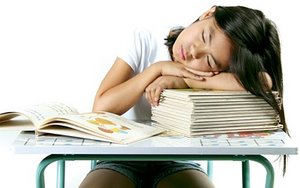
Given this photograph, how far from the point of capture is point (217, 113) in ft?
4.67

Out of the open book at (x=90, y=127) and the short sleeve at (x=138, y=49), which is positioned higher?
the short sleeve at (x=138, y=49)

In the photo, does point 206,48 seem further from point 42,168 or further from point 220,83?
point 42,168

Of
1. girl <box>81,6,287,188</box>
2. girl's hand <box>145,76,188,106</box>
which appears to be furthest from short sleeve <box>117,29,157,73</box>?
girl's hand <box>145,76,188,106</box>

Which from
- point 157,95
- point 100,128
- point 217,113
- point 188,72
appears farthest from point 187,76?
point 100,128

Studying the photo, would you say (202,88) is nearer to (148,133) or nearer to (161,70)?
(161,70)

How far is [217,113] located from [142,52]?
1.76ft

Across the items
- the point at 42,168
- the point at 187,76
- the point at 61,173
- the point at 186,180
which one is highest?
the point at 187,76

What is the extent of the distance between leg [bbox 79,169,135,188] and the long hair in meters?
0.39

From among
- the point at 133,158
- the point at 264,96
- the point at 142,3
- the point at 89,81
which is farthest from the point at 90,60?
the point at 133,158

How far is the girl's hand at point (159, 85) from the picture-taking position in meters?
1.57

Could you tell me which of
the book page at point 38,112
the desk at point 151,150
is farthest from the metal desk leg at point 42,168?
the book page at point 38,112

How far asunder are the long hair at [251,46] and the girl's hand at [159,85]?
13 centimetres

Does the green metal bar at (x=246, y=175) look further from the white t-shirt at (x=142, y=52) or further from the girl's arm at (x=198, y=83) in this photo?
the white t-shirt at (x=142, y=52)

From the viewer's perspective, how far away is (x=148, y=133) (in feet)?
4.53
